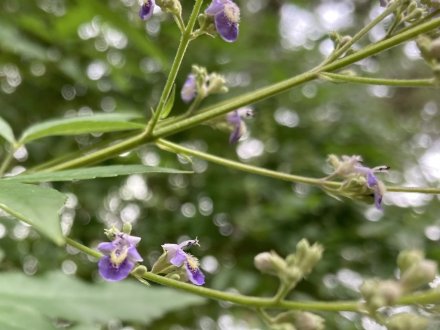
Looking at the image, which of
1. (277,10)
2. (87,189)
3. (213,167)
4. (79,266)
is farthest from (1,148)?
(277,10)

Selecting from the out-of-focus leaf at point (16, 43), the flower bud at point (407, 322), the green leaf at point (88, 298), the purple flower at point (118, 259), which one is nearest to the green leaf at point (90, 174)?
the purple flower at point (118, 259)

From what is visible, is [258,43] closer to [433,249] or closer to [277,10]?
[277,10]

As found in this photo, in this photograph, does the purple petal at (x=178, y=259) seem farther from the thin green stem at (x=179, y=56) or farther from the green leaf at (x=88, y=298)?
the green leaf at (x=88, y=298)

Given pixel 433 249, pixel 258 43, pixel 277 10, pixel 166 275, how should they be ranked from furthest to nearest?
pixel 277 10 → pixel 258 43 → pixel 433 249 → pixel 166 275

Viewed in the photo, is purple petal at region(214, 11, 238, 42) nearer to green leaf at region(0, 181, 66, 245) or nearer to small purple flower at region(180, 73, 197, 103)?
small purple flower at region(180, 73, 197, 103)

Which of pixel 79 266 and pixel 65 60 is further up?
pixel 65 60

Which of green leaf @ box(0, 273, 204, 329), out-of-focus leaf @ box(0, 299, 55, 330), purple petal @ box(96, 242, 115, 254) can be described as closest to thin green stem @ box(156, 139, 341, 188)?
purple petal @ box(96, 242, 115, 254)
